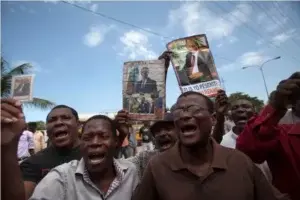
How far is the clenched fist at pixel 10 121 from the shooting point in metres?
1.39

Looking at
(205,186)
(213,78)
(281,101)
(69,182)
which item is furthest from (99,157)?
(213,78)

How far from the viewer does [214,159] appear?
2.06m

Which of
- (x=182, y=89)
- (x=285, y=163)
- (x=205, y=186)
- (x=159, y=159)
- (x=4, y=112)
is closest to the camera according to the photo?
(x=4, y=112)

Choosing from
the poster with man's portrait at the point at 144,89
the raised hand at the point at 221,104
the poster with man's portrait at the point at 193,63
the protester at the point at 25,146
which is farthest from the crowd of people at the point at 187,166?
the protester at the point at 25,146

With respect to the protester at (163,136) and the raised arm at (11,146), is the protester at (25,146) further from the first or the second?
the raised arm at (11,146)

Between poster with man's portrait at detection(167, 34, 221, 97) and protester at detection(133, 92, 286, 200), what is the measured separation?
4.47 feet

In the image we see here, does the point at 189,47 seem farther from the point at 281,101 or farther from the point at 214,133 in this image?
the point at 281,101

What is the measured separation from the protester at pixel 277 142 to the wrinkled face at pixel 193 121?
415 millimetres

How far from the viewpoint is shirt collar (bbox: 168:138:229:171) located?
201cm

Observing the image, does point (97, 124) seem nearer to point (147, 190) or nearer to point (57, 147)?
point (147, 190)

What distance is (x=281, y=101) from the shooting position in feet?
7.47

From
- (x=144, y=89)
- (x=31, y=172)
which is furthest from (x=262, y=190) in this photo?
(x=31, y=172)

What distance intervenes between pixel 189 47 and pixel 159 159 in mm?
1951

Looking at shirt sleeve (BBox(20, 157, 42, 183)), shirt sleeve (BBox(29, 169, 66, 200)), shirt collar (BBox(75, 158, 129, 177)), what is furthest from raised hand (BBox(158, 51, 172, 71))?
shirt sleeve (BBox(29, 169, 66, 200))
